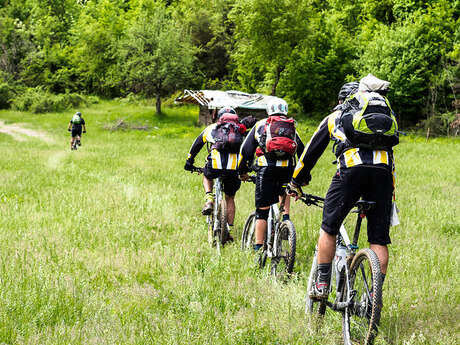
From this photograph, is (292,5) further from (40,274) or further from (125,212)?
(40,274)

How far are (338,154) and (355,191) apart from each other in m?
0.36

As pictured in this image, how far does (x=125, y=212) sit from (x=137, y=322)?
470 cm

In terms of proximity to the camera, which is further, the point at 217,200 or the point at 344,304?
the point at 217,200

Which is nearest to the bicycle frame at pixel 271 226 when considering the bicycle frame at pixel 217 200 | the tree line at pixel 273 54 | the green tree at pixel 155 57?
the bicycle frame at pixel 217 200

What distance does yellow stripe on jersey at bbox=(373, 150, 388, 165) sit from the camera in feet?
10.6

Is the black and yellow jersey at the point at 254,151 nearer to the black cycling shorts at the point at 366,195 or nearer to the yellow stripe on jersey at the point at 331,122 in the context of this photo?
the yellow stripe on jersey at the point at 331,122

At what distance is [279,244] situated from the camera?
16.1 ft

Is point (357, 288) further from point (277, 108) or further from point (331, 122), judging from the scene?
point (277, 108)

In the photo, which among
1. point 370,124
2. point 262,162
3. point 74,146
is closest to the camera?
point 370,124

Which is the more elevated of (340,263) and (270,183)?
(270,183)

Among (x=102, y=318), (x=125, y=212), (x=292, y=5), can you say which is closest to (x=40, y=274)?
(x=102, y=318)

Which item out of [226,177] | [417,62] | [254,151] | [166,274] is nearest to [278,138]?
[254,151]

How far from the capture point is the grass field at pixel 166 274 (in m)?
3.57

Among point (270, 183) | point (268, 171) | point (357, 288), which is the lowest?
point (357, 288)
